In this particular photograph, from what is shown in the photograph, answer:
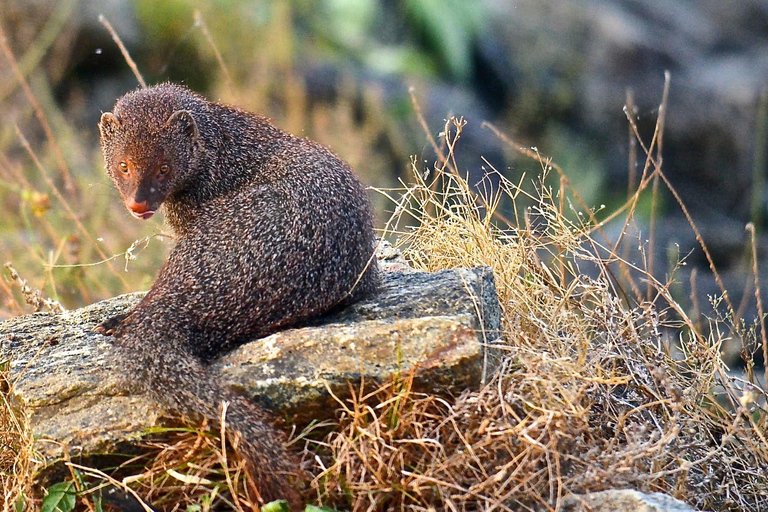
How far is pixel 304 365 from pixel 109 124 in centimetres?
124

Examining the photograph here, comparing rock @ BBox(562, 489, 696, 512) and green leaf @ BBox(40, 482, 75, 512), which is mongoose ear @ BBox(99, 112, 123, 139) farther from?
rock @ BBox(562, 489, 696, 512)

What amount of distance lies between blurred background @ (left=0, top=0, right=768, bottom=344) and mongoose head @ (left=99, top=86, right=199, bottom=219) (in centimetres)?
260

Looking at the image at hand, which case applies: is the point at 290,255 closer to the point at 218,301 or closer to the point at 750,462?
the point at 218,301

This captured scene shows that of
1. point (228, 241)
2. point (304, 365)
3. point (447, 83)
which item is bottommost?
point (447, 83)

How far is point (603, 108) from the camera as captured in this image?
10.9m

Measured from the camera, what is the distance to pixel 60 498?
2273 mm

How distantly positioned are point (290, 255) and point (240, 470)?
69 centimetres

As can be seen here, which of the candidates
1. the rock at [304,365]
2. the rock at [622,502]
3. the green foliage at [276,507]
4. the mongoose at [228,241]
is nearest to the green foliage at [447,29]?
the mongoose at [228,241]

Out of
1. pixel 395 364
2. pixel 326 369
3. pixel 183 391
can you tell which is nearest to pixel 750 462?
pixel 395 364

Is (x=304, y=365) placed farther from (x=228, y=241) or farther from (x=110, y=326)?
(x=110, y=326)

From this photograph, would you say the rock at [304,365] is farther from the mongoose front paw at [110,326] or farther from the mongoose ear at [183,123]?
the mongoose ear at [183,123]

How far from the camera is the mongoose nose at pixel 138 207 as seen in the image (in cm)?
288

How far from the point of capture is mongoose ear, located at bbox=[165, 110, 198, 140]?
2.97 metres

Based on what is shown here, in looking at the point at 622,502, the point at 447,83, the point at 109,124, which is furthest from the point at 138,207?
the point at 447,83
